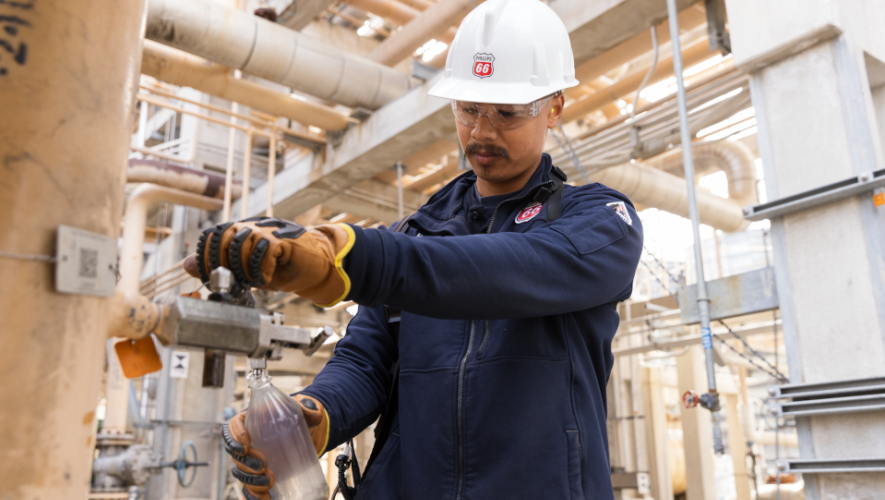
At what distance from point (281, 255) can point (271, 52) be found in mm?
5143

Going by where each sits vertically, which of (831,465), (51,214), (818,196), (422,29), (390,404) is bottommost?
(831,465)

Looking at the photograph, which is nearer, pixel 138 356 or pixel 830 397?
pixel 138 356

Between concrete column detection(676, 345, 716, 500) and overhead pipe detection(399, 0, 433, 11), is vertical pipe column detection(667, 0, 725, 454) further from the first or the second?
concrete column detection(676, 345, 716, 500)

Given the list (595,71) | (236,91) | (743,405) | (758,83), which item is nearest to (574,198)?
(758,83)

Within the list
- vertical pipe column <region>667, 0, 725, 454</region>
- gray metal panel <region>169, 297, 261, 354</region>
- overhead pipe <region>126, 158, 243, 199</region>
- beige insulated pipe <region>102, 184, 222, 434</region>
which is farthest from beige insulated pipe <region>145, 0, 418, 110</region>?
gray metal panel <region>169, 297, 261, 354</region>

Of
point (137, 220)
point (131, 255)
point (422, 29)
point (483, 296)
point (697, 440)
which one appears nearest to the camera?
point (483, 296)

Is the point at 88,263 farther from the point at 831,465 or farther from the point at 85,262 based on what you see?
the point at 831,465

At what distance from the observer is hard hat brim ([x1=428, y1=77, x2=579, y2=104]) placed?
1470 millimetres

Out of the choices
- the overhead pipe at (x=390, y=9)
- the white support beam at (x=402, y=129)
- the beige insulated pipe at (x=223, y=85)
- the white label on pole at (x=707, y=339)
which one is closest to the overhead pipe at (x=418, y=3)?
the overhead pipe at (x=390, y=9)

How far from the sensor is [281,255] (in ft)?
2.91

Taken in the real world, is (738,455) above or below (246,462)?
below

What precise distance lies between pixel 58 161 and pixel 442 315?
22.9 inches

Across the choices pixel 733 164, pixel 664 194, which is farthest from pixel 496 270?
pixel 733 164

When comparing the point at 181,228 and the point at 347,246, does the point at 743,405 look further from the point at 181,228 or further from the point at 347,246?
the point at 347,246
